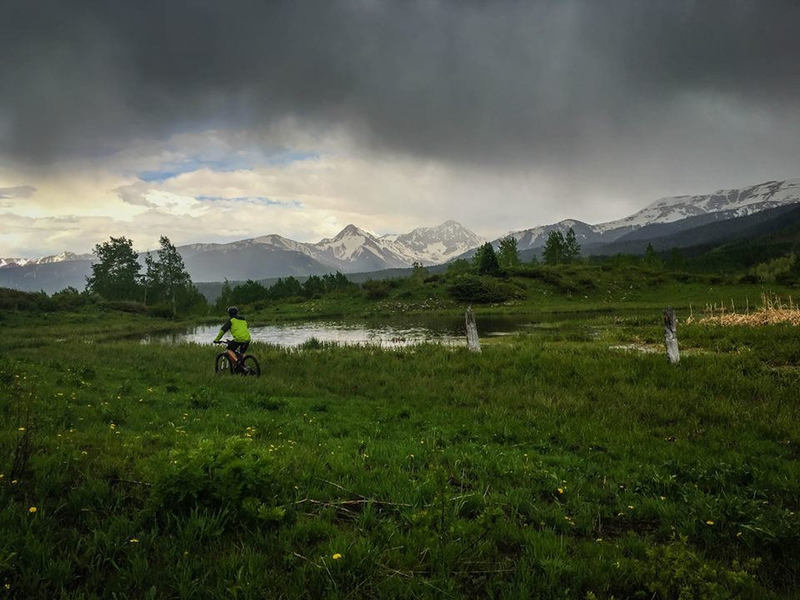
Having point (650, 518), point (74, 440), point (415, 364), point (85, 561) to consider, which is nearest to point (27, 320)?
point (415, 364)

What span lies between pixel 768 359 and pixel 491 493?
16.5m

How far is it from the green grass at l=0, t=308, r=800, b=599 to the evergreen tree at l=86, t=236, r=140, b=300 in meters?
107

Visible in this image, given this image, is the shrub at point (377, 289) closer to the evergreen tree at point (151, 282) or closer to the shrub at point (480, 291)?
the shrub at point (480, 291)

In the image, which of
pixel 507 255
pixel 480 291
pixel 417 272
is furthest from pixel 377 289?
pixel 507 255

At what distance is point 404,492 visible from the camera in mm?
6379

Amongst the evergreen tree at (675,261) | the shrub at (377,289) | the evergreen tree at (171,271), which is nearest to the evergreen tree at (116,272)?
the evergreen tree at (171,271)

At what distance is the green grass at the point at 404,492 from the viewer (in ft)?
14.1

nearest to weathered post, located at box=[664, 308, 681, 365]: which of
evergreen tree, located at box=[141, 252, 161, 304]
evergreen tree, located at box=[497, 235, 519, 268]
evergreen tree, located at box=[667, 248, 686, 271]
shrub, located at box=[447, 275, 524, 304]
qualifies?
shrub, located at box=[447, 275, 524, 304]

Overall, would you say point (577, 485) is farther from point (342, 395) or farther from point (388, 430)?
point (342, 395)

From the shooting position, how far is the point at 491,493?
663 centimetres

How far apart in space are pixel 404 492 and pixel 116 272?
124 meters

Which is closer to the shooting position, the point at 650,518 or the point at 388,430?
the point at 650,518

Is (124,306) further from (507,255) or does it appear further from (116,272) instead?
(507,255)

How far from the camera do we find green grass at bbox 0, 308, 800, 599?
4.29 meters
